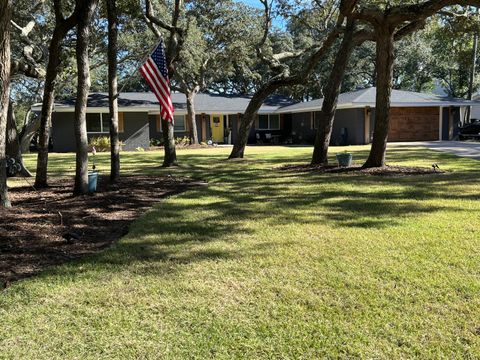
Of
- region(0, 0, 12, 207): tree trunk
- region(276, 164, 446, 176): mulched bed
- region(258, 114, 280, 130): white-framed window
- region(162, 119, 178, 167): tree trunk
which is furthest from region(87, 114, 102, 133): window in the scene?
region(0, 0, 12, 207): tree trunk

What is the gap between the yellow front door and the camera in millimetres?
33531

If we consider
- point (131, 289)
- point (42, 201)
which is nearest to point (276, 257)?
point (131, 289)

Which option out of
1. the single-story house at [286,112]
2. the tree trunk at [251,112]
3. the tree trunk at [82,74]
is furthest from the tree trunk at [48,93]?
the single-story house at [286,112]

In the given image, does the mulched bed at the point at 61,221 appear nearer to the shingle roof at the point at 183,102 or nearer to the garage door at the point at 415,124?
the shingle roof at the point at 183,102

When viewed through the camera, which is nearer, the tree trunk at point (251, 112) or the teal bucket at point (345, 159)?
the teal bucket at point (345, 159)

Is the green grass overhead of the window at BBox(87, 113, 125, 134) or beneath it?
beneath

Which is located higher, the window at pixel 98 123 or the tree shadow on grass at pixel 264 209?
the window at pixel 98 123

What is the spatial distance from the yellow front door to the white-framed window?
2.87 m

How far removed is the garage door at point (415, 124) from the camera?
2888 cm

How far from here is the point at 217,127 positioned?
3378 cm

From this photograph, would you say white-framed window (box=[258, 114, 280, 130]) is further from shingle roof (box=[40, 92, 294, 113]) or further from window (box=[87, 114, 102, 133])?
window (box=[87, 114, 102, 133])

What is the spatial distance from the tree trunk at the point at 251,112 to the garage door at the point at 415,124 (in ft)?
44.1

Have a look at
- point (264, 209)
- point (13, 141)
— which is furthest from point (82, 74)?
point (13, 141)

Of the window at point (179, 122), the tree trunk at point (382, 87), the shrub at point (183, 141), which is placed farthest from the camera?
the window at point (179, 122)
